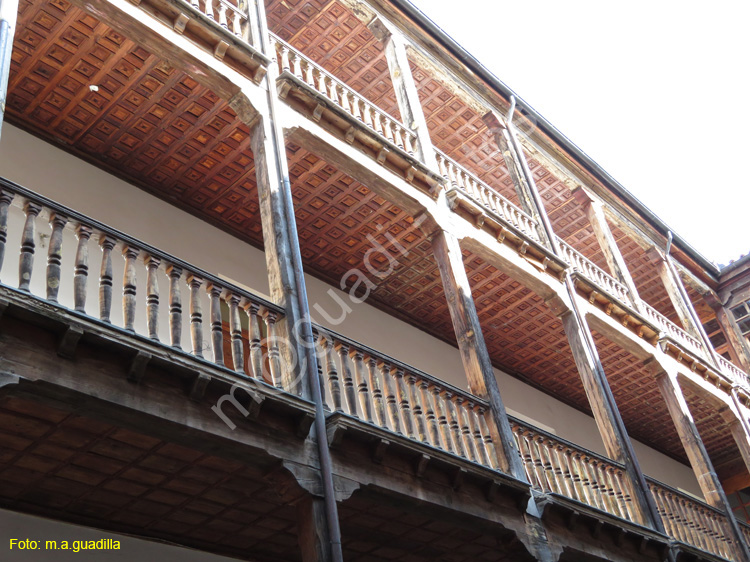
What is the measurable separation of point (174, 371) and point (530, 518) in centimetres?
437

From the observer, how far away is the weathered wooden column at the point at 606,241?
13719 millimetres

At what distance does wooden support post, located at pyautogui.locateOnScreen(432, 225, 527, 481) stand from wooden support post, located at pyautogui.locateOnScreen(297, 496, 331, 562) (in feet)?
9.42

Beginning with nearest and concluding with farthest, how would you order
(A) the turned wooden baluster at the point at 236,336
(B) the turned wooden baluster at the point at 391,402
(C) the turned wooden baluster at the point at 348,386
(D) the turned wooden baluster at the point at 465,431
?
(A) the turned wooden baluster at the point at 236,336 → (C) the turned wooden baluster at the point at 348,386 → (B) the turned wooden baluster at the point at 391,402 → (D) the turned wooden baluster at the point at 465,431

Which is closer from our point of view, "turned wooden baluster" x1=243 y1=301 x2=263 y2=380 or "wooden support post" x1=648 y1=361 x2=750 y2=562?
"turned wooden baluster" x1=243 y1=301 x2=263 y2=380

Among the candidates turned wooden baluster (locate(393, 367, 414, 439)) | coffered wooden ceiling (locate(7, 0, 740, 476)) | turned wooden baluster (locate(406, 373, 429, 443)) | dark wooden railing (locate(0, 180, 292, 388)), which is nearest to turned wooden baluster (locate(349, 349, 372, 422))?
turned wooden baluster (locate(393, 367, 414, 439))

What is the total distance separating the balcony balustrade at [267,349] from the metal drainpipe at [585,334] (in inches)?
10.9

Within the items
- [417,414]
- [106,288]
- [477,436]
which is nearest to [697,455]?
[477,436]

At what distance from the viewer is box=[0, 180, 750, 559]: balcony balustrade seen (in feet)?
18.9

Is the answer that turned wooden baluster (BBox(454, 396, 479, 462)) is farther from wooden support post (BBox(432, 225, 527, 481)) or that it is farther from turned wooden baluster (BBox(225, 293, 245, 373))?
turned wooden baluster (BBox(225, 293, 245, 373))

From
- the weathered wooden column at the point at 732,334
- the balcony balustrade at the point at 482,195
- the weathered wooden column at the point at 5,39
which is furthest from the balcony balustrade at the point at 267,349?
the weathered wooden column at the point at 732,334

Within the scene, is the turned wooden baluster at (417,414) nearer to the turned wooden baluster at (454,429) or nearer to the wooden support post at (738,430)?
the turned wooden baluster at (454,429)

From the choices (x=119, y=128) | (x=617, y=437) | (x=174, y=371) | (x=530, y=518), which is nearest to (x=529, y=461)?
(x=530, y=518)

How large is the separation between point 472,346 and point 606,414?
2.61 m

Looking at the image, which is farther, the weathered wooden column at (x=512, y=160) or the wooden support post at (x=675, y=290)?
the wooden support post at (x=675, y=290)
